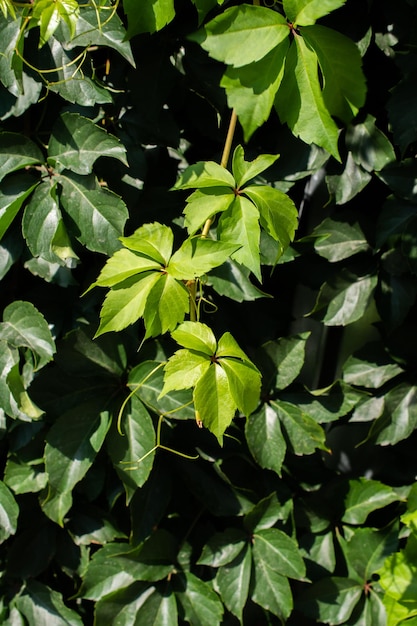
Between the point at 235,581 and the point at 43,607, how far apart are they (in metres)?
0.42

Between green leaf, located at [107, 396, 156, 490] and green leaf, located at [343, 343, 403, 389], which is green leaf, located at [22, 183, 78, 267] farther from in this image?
green leaf, located at [343, 343, 403, 389]

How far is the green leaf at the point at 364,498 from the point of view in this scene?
144 centimetres

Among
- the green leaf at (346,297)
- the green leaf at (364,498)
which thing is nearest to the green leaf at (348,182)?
the green leaf at (346,297)

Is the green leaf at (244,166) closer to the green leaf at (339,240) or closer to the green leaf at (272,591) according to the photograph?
the green leaf at (339,240)

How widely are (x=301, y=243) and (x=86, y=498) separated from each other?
730 millimetres

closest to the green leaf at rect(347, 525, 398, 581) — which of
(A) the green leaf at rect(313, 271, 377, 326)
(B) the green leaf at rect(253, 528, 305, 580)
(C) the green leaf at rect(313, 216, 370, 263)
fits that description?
(B) the green leaf at rect(253, 528, 305, 580)

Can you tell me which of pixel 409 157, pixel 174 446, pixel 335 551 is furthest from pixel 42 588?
pixel 409 157

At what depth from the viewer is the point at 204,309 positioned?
4.51ft

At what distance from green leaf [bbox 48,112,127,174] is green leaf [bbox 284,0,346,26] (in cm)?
35

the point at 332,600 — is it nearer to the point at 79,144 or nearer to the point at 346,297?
the point at 346,297

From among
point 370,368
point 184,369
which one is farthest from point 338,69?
point 370,368

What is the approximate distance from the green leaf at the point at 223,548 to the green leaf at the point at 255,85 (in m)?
0.85

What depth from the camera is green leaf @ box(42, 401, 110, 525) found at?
128 centimetres

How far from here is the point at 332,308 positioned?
1.34 m
